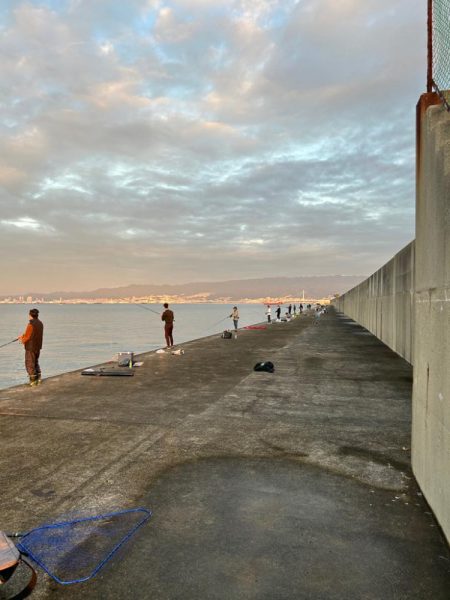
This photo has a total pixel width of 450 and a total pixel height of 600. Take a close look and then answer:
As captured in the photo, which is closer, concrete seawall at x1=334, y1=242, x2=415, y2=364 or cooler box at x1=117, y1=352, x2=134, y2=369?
cooler box at x1=117, y1=352, x2=134, y2=369

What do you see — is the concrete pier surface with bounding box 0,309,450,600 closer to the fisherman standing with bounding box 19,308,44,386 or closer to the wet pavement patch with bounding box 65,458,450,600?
the wet pavement patch with bounding box 65,458,450,600

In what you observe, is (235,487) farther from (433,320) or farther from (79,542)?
(433,320)

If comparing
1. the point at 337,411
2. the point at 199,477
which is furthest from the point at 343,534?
the point at 337,411

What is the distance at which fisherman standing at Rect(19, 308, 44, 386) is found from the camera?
10.6 meters

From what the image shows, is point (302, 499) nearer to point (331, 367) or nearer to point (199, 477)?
point (199, 477)

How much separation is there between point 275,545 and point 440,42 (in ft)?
17.6

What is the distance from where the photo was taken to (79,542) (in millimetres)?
3686

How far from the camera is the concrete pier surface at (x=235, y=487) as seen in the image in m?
3.21

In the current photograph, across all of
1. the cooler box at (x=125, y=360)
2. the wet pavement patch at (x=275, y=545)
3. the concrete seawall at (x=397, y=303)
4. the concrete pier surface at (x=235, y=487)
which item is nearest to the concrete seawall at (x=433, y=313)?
the concrete pier surface at (x=235, y=487)

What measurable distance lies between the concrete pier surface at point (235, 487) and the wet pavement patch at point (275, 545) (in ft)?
0.04

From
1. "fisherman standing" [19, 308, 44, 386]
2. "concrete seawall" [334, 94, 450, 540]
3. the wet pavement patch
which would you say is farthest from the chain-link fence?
"fisherman standing" [19, 308, 44, 386]

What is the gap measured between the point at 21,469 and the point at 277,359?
11.2 m

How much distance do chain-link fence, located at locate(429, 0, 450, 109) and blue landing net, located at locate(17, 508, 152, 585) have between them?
5109 millimetres

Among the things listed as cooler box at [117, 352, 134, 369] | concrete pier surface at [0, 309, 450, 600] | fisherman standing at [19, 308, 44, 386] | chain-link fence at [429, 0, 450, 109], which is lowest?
concrete pier surface at [0, 309, 450, 600]
